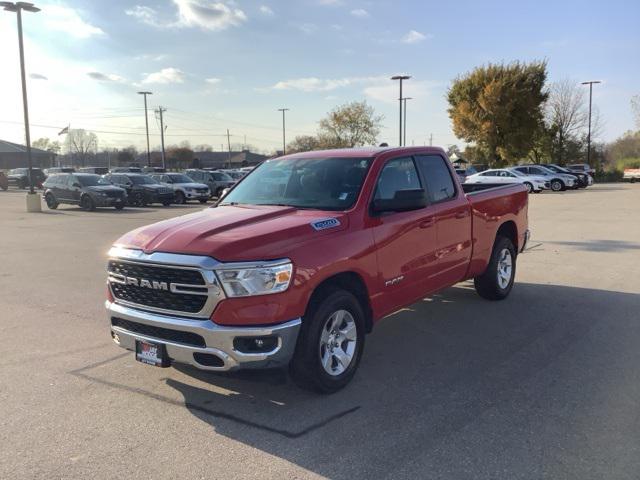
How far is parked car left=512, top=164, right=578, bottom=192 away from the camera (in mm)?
35156

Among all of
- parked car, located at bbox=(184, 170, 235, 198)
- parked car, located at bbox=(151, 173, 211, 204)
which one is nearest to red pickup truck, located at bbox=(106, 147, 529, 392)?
parked car, located at bbox=(151, 173, 211, 204)

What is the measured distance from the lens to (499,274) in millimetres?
7055

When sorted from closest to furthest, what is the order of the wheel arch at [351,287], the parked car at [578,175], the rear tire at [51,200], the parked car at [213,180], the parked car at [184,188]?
the wheel arch at [351,287], the rear tire at [51,200], the parked car at [184,188], the parked car at [213,180], the parked car at [578,175]

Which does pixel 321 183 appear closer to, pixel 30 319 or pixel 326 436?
pixel 326 436

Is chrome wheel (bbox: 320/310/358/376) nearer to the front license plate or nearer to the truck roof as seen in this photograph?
the front license plate

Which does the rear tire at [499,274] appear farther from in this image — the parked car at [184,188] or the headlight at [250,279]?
the parked car at [184,188]

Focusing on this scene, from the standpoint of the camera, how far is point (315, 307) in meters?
4.09

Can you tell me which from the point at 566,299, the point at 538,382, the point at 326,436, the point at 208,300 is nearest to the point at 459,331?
the point at 538,382

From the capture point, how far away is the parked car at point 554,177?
1384 inches

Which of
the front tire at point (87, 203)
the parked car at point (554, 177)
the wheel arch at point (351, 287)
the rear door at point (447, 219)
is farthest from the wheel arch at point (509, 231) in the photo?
the parked car at point (554, 177)

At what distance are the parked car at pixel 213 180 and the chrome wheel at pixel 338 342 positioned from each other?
2732 cm

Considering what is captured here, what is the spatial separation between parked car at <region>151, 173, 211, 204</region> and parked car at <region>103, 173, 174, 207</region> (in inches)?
26.7

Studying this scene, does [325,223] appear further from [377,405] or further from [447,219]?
[447,219]

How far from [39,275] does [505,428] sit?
8.48 metres
